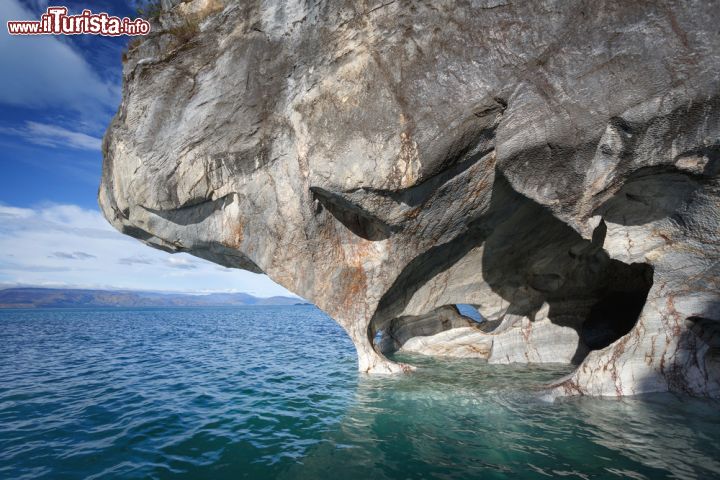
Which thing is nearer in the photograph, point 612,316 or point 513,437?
point 513,437

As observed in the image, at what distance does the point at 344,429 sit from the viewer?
8625mm

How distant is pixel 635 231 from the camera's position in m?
10.4

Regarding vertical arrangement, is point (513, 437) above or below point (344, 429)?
above

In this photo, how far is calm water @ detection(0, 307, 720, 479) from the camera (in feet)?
22.1

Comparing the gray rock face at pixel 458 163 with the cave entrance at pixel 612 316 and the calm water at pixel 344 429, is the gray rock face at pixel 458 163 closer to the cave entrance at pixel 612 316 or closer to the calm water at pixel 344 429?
the cave entrance at pixel 612 316

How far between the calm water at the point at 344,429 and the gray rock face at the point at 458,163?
1901 mm

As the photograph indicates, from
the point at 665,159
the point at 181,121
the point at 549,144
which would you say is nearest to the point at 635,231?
the point at 665,159

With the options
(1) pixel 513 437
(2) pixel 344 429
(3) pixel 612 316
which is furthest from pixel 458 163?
(3) pixel 612 316

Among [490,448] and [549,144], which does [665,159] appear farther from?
[490,448]

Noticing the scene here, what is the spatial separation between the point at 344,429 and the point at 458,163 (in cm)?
717

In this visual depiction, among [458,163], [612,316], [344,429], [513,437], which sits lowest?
[344,429]

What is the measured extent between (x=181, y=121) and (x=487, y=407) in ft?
41.8

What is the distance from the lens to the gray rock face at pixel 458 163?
8.80 metres

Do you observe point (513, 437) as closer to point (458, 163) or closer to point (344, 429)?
point (344, 429)
